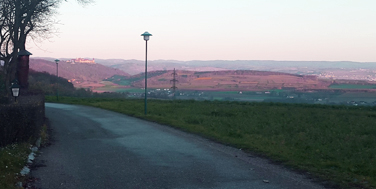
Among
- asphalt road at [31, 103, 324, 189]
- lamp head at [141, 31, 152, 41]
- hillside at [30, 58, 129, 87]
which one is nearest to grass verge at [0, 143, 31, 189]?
asphalt road at [31, 103, 324, 189]

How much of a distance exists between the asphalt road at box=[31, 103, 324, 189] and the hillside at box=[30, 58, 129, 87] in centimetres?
5112

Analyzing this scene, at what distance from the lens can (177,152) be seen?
35.9 ft

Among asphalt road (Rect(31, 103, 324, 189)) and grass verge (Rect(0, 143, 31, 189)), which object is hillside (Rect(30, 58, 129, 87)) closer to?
asphalt road (Rect(31, 103, 324, 189))

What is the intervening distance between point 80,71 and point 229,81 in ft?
89.1

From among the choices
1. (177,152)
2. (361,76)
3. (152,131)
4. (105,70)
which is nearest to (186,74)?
(105,70)

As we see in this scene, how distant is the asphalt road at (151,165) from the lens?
25.1 ft

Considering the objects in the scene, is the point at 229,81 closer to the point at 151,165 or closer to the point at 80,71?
the point at 80,71

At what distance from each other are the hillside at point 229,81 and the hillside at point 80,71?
21.3 feet

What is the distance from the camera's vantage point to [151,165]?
30.3 feet

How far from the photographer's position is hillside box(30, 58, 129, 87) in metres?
64.2

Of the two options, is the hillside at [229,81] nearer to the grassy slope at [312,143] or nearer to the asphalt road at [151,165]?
the grassy slope at [312,143]

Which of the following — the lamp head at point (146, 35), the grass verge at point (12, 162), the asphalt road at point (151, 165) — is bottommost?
the asphalt road at point (151, 165)

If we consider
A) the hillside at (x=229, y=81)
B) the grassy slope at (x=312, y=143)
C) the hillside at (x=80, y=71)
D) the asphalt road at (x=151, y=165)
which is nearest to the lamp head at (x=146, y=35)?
the grassy slope at (x=312, y=143)

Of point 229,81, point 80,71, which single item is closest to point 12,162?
point 229,81
